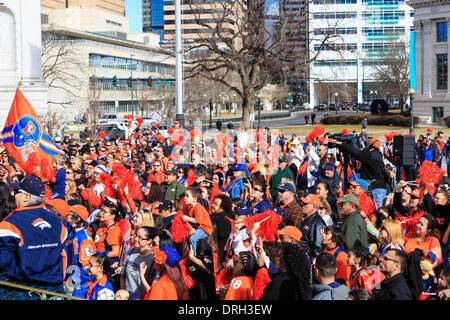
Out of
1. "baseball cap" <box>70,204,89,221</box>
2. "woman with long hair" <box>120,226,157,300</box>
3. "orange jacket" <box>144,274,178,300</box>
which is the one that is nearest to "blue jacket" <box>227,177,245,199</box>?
"baseball cap" <box>70,204,89,221</box>

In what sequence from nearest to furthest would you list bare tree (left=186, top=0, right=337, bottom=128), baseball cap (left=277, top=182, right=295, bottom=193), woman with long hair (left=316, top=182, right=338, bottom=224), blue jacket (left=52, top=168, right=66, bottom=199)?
1. baseball cap (left=277, top=182, right=295, bottom=193)
2. woman with long hair (left=316, top=182, right=338, bottom=224)
3. blue jacket (left=52, top=168, right=66, bottom=199)
4. bare tree (left=186, top=0, right=337, bottom=128)

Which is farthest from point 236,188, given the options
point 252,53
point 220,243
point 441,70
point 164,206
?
point 441,70

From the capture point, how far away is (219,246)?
Answer: 7.31 metres

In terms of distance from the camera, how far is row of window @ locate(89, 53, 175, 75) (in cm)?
8371

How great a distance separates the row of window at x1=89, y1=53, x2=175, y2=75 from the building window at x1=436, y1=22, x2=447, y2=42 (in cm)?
4044

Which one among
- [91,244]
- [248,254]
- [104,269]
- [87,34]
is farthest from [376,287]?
[87,34]

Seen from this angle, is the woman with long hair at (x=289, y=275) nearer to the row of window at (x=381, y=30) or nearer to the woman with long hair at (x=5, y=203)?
the woman with long hair at (x=5, y=203)

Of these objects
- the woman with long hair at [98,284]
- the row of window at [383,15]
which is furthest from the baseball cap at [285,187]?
the row of window at [383,15]

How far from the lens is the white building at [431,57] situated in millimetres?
61312

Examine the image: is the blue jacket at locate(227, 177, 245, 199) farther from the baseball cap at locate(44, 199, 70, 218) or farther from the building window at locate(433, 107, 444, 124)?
the building window at locate(433, 107, 444, 124)

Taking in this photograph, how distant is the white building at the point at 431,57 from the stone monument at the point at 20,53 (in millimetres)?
41759

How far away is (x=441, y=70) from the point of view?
62531mm
